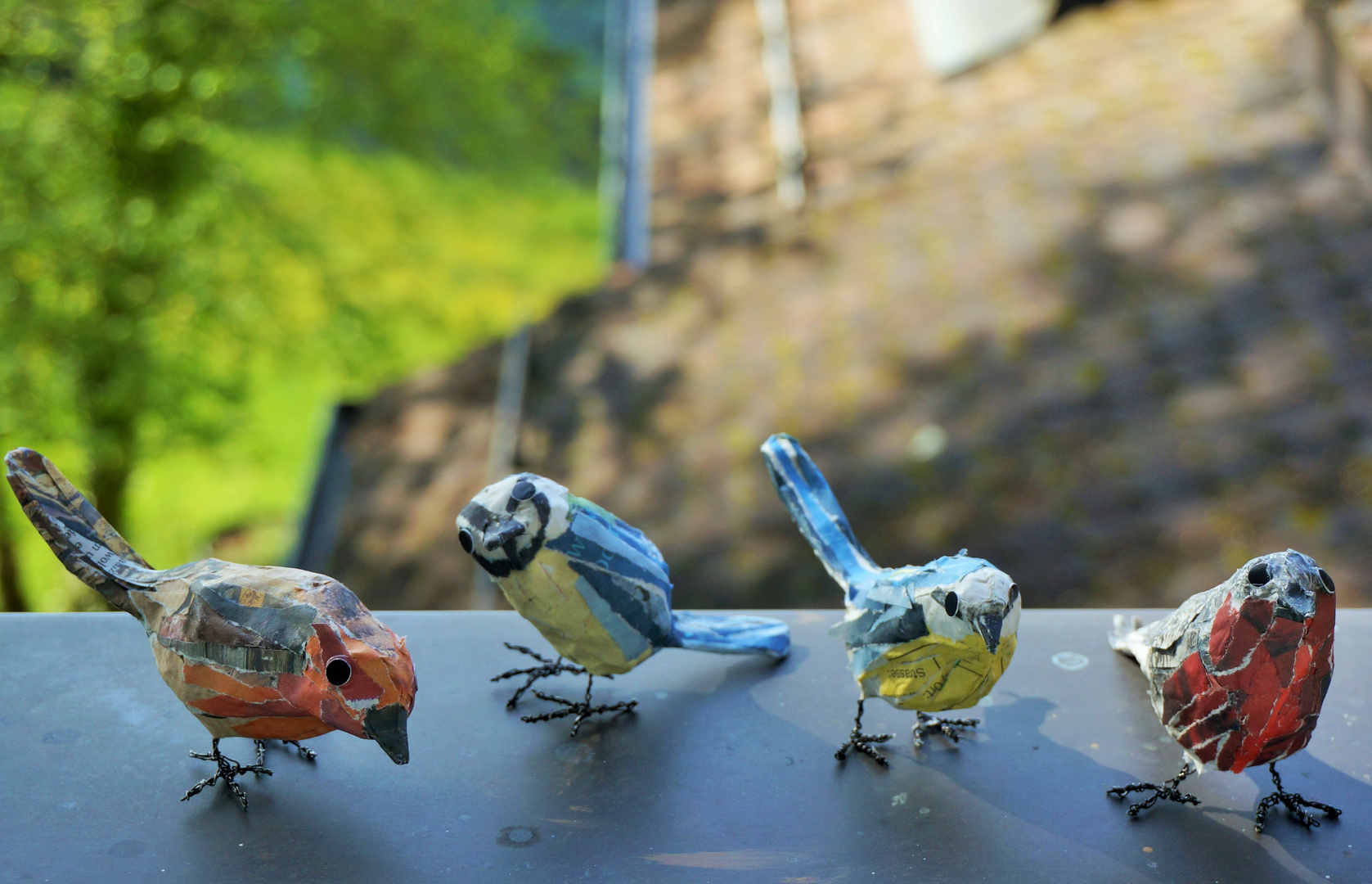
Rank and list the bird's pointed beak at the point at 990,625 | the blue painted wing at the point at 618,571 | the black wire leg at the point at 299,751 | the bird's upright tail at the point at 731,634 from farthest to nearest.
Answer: the bird's upright tail at the point at 731,634, the black wire leg at the point at 299,751, the blue painted wing at the point at 618,571, the bird's pointed beak at the point at 990,625

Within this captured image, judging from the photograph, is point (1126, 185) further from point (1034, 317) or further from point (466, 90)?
point (466, 90)

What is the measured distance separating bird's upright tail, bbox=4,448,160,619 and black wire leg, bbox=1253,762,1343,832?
1.43 meters

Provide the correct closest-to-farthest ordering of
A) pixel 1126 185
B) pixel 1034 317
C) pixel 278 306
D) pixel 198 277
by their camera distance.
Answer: pixel 1034 317 < pixel 1126 185 < pixel 198 277 < pixel 278 306

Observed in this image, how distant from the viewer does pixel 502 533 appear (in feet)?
4.93

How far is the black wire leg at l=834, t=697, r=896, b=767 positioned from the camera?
1668 mm

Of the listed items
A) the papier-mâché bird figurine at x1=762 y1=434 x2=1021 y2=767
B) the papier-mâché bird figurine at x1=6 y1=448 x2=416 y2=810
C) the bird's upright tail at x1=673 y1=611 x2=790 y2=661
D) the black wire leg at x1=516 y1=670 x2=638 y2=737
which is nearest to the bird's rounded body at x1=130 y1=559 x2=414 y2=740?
the papier-mâché bird figurine at x1=6 y1=448 x2=416 y2=810

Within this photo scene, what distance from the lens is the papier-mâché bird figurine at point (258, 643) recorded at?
1.39m

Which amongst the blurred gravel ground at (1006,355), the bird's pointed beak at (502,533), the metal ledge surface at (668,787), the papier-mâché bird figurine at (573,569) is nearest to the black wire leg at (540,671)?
the metal ledge surface at (668,787)

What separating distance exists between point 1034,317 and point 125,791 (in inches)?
116

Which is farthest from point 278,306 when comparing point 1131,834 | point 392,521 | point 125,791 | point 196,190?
point 1131,834

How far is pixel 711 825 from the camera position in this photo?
1.54m

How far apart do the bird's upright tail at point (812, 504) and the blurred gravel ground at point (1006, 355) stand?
1.47m

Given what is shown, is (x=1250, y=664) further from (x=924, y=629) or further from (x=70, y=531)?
(x=70, y=531)

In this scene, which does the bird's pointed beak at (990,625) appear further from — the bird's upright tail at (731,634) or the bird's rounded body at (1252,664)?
the bird's upright tail at (731,634)
